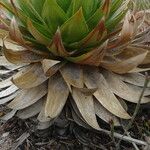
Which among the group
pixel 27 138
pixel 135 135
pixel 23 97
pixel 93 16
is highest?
pixel 93 16

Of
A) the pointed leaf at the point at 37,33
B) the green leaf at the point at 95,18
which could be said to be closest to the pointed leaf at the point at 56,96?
the pointed leaf at the point at 37,33

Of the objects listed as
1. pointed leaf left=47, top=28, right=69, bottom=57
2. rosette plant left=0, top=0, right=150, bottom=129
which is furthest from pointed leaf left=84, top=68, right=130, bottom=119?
pointed leaf left=47, top=28, right=69, bottom=57

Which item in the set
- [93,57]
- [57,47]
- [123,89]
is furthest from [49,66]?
[123,89]

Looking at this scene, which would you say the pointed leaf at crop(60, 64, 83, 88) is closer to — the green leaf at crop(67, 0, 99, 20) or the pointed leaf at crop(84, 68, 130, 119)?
the pointed leaf at crop(84, 68, 130, 119)

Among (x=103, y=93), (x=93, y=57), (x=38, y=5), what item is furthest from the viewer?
(x=38, y=5)

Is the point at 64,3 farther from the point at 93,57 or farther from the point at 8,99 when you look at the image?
the point at 8,99

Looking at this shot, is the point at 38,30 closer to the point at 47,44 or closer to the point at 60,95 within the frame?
the point at 47,44

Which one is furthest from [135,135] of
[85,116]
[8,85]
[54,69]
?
[8,85]
